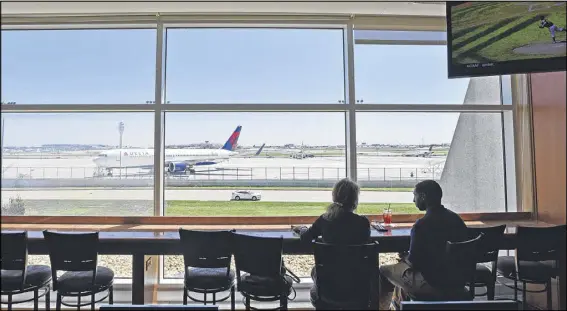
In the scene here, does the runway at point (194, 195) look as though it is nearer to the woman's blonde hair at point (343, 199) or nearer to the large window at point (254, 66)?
the large window at point (254, 66)

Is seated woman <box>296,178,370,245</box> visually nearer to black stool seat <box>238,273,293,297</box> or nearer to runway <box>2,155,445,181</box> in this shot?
black stool seat <box>238,273,293,297</box>

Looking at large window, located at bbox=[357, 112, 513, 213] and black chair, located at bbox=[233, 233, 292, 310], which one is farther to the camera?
large window, located at bbox=[357, 112, 513, 213]

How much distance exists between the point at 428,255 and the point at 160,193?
2.94 metres

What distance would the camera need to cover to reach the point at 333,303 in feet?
6.75

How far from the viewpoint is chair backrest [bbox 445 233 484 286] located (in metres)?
2.13

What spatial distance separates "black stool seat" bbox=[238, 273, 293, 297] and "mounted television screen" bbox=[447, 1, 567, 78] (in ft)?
7.37

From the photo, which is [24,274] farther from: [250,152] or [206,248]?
[250,152]

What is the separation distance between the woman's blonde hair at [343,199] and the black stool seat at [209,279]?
3.10 feet

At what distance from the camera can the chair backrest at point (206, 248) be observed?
95.4 inches

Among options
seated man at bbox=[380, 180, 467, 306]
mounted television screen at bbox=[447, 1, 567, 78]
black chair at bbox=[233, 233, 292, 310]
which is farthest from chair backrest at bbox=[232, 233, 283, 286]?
mounted television screen at bbox=[447, 1, 567, 78]

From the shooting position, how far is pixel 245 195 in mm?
3973

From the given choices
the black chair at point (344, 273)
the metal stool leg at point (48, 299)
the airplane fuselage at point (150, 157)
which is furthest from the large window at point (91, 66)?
the black chair at point (344, 273)

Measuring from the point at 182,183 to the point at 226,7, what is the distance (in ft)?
7.05

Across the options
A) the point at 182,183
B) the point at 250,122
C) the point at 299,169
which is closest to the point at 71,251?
the point at 182,183
